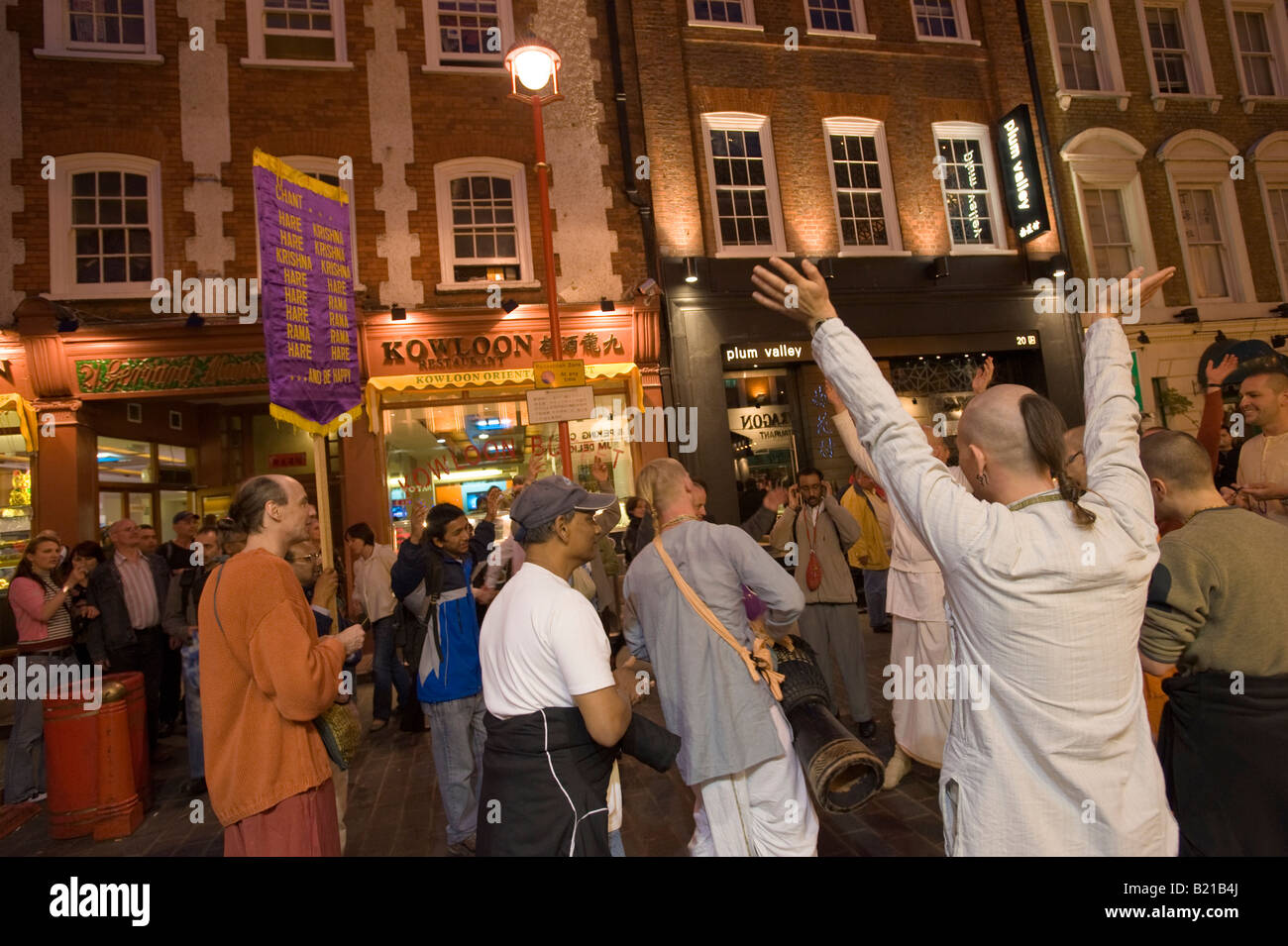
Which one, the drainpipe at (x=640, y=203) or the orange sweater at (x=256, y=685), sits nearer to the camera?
the orange sweater at (x=256, y=685)

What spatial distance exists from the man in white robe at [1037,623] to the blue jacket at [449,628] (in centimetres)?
306

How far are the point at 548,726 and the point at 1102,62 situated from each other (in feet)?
58.7

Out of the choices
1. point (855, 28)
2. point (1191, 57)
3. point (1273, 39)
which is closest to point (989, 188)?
point (855, 28)

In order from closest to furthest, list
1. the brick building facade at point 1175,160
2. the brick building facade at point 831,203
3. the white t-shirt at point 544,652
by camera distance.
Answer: the white t-shirt at point 544,652 → the brick building facade at point 831,203 → the brick building facade at point 1175,160

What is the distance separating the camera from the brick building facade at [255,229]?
30.8 feet

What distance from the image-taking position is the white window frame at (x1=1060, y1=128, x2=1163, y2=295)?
13547mm

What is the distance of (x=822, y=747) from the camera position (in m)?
2.83

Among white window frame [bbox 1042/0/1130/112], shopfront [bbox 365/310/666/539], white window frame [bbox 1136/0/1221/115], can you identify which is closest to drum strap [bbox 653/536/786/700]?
shopfront [bbox 365/310/666/539]

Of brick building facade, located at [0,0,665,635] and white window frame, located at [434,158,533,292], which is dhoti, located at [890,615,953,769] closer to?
brick building facade, located at [0,0,665,635]

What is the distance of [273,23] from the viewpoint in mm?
10445

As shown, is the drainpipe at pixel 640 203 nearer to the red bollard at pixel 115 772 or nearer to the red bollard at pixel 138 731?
the red bollard at pixel 138 731

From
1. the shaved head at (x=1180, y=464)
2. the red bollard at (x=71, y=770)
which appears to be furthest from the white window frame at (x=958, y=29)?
the red bollard at (x=71, y=770)

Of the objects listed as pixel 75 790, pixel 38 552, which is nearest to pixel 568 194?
pixel 38 552

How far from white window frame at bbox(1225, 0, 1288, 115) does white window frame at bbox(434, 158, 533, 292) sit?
50.4 ft
